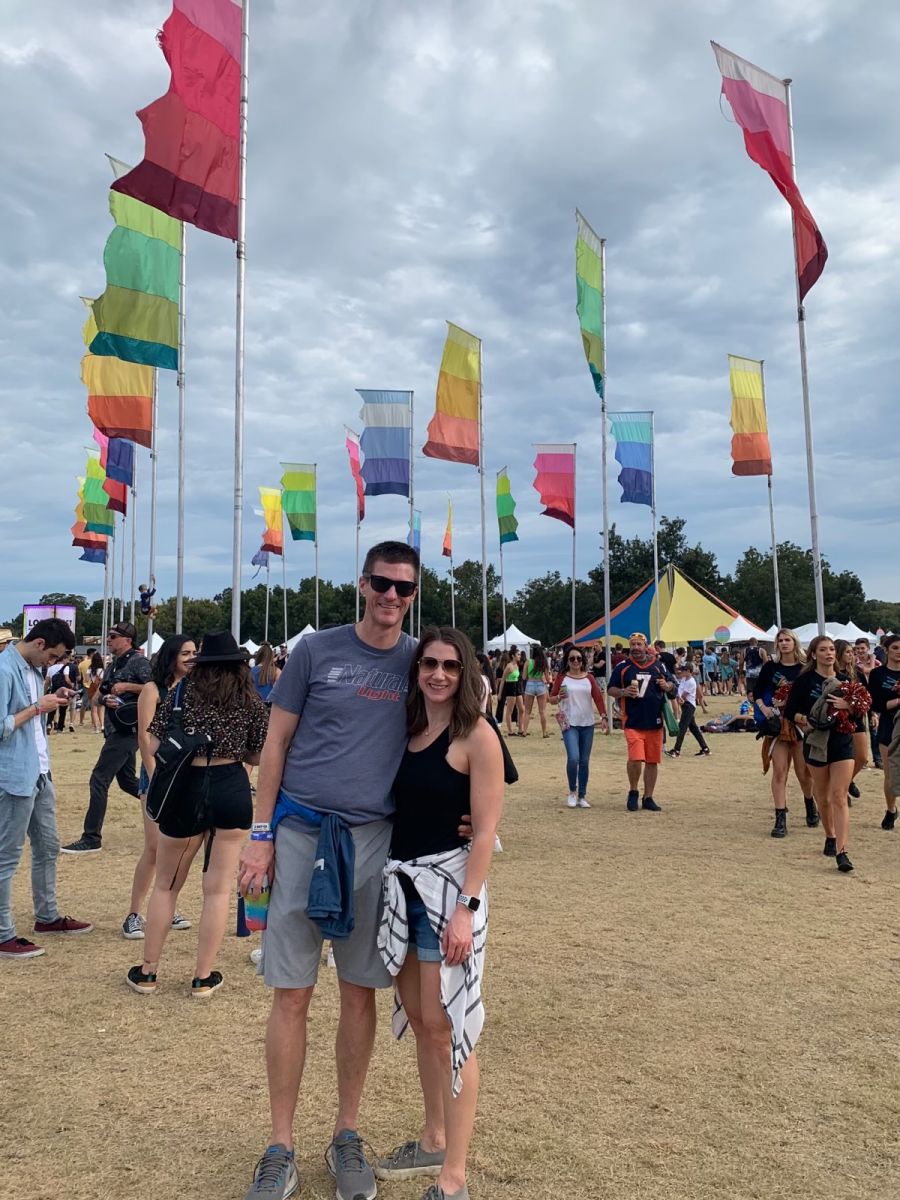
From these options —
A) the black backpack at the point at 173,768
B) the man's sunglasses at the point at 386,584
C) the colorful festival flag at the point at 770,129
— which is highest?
the colorful festival flag at the point at 770,129

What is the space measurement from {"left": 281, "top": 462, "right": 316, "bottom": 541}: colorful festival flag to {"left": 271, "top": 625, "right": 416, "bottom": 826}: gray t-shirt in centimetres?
2759

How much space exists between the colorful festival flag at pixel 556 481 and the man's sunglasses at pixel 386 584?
1990 centimetres

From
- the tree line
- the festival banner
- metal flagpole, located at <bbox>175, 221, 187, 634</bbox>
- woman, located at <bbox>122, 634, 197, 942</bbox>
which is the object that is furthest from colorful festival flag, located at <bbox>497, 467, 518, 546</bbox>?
the tree line

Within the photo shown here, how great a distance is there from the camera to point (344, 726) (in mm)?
3016

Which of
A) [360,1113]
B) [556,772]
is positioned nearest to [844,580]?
[556,772]

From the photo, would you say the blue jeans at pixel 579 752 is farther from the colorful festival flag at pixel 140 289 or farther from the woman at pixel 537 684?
the woman at pixel 537 684

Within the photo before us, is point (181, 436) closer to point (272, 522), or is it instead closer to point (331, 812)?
point (331, 812)

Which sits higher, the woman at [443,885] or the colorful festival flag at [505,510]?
the colorful festival flag at [505,510]

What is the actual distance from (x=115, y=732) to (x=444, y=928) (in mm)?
6138

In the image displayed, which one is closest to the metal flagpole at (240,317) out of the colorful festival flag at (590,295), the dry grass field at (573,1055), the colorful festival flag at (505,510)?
the dry grass field at (573,1055)

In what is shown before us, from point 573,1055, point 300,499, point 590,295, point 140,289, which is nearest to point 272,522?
point 300,499

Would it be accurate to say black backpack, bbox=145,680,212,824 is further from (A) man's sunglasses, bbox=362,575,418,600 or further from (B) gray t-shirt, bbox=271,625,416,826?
(A) man's sunglasses, bbox=362,575,418,600

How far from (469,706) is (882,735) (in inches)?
307

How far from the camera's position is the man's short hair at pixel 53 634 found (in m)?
5.32
